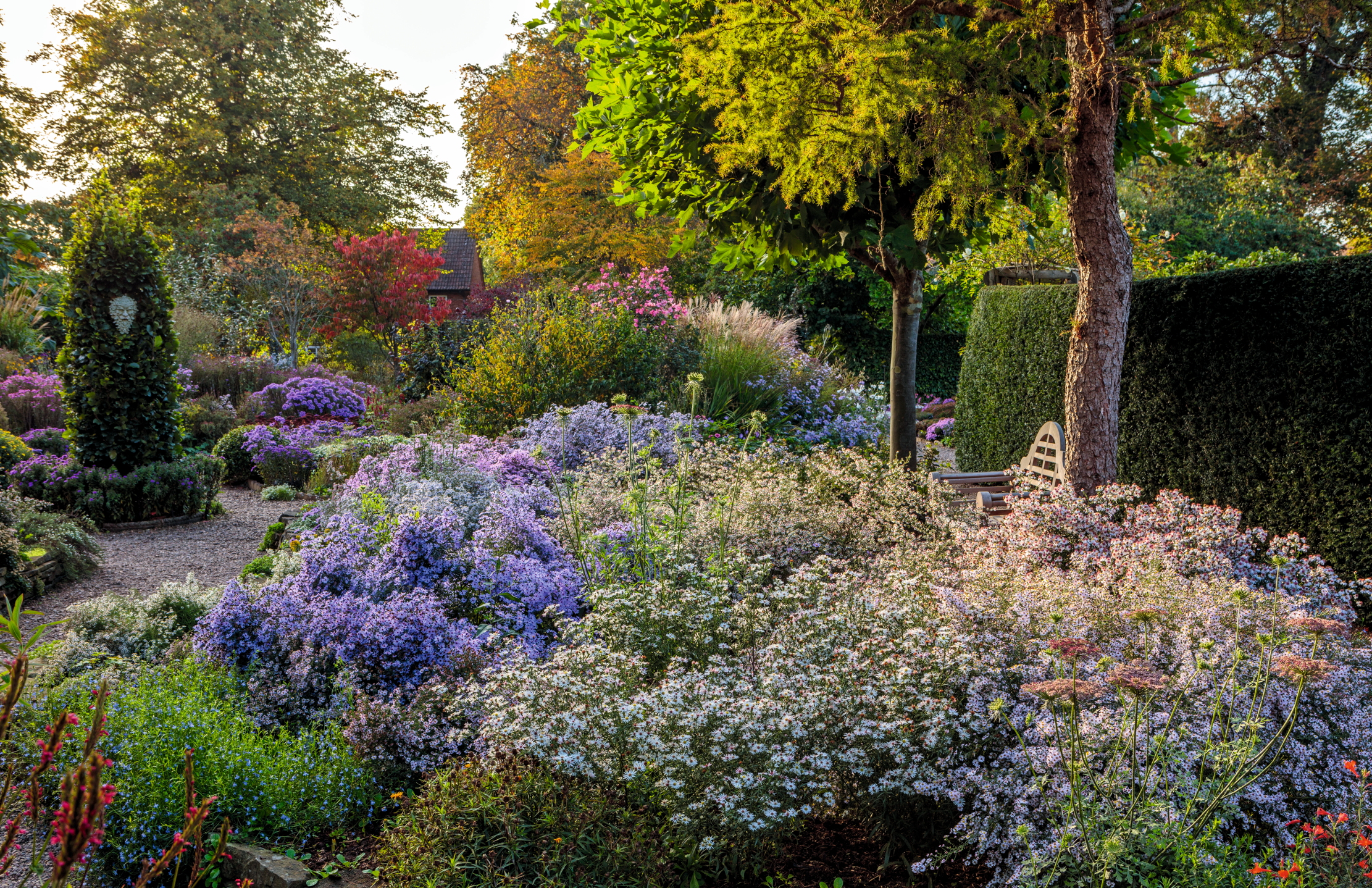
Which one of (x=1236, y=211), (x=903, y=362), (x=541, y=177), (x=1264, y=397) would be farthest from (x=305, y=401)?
(x=1236, y=211)

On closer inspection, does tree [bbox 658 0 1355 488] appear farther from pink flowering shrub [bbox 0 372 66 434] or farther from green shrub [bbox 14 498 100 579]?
pink flowering shrub [bbox 0 372 66 434]

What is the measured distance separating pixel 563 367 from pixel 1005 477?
440 cm

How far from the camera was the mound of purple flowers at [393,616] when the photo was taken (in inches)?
131

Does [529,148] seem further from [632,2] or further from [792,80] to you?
[792,80]

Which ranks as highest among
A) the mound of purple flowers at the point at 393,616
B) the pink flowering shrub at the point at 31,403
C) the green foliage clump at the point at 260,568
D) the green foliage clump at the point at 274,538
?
the pink flowering shrub at the point at 31,403

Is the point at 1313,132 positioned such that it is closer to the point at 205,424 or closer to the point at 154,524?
the point at 205,424

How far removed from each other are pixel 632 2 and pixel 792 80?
1.65m

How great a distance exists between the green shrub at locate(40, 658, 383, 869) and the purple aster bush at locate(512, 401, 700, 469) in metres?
3.82

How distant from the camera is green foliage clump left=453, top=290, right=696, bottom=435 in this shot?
8547 mm

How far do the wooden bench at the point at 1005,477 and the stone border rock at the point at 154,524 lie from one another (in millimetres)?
6573

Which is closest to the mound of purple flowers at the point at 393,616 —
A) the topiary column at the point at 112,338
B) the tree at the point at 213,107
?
the topiary column at the point at 112,338

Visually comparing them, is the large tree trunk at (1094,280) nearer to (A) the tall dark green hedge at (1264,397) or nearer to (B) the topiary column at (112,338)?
(A) the tall dark green hedge at (1264,397)

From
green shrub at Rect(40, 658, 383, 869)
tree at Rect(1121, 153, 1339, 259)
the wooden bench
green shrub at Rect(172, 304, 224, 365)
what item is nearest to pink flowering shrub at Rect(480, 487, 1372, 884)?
green shrub at Rect(40, 658, 383, 869)

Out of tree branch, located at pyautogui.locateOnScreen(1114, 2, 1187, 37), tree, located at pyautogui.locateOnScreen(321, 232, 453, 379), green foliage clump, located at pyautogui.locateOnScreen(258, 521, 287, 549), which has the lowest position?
green foliage clump, located at pyautogui.locateOnScreen(258, 521, 287, 549)
